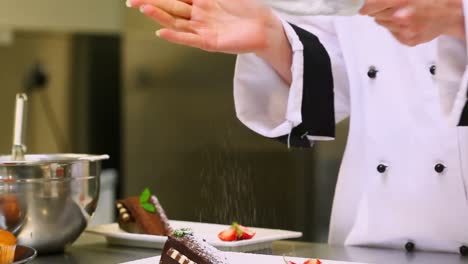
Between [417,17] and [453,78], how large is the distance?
0.17 meters

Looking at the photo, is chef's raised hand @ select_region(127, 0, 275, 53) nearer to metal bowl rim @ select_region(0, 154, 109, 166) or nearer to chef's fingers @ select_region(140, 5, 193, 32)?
chef's fingers @ select_region(140, 5, 193, 32)

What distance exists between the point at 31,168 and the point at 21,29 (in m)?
2.00

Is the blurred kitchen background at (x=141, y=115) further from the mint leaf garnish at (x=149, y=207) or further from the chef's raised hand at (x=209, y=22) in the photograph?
the chef's raised hand at (x=209, y=22)

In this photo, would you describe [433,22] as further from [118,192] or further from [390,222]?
[118,192]

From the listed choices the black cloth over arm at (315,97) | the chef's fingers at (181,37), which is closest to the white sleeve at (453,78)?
the black cloth over arm at (315,97)

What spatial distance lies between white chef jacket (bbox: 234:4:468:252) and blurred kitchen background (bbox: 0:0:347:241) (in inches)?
53.3

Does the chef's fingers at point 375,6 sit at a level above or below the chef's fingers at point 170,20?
below

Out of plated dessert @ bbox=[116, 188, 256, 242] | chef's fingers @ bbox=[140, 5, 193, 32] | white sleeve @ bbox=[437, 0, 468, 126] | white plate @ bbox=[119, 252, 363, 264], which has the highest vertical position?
chef's fingers @ bbox=[140, 5, 193, 32]

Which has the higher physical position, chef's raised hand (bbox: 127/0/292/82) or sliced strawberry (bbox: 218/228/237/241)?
chef's raised hand (bbox: 127/0/292/82)

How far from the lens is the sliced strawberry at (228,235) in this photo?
1473 millimetres

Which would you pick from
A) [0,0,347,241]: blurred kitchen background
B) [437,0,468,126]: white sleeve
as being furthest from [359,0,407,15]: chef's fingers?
[0,0,347,241]: blurred kitchen background

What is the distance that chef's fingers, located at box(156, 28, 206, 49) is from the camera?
1.32m

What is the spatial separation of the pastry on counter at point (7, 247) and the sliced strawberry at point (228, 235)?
38 centimetres

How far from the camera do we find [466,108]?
4.12 feet
